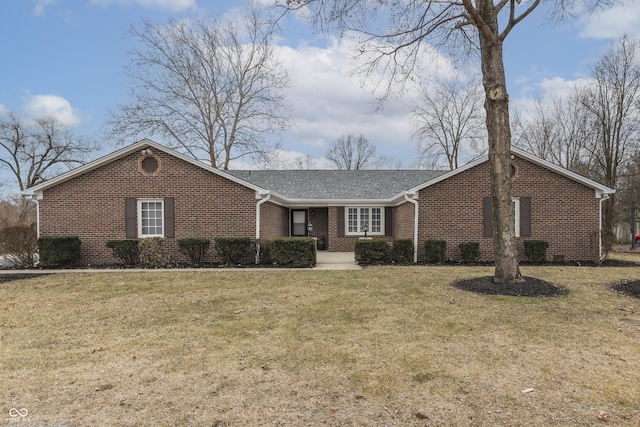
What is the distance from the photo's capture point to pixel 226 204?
44.0 feet

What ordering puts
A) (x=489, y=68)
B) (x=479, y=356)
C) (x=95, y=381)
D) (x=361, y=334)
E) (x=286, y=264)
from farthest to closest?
(x=286, y=264), (x=489, y=68), (x=361, y=334), (x=479, y=356), (x=95, y=381)

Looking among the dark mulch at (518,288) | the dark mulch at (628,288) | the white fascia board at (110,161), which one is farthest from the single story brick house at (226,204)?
the dark mulch at (518,288)

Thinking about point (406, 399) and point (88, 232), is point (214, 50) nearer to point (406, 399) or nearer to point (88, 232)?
point (88, 232)

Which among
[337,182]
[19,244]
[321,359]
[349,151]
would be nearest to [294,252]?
[321,359]

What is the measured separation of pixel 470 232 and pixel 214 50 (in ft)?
70.0

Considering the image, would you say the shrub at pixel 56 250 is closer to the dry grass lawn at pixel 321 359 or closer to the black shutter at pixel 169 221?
the black shutter at pixel 169 221

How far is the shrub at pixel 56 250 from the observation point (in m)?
12.2

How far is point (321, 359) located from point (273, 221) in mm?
11916

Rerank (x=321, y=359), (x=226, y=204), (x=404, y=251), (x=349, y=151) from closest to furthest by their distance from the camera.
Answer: (x=321, y=359)
(x=404, y=251)
(x=226, y=204)
(x=349, y=151)

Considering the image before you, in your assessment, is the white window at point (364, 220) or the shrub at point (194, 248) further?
the white window at point (364, 220)

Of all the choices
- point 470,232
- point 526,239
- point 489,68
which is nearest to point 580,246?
point 526,239

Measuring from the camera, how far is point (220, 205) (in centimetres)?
1341

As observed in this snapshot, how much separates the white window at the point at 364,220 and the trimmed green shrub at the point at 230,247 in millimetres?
6635

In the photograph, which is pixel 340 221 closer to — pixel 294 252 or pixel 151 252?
pixel 294 252
